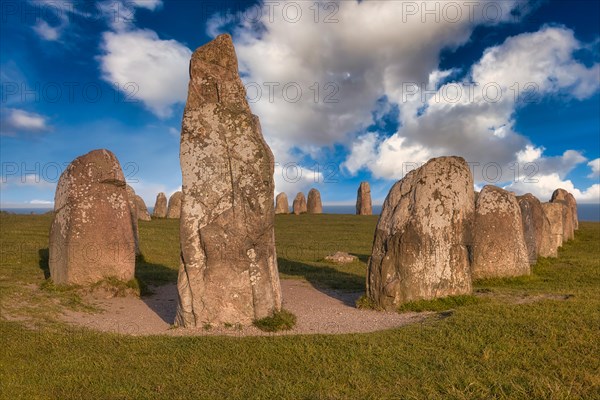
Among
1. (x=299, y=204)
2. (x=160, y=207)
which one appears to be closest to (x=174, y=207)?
(x=160, y=207)

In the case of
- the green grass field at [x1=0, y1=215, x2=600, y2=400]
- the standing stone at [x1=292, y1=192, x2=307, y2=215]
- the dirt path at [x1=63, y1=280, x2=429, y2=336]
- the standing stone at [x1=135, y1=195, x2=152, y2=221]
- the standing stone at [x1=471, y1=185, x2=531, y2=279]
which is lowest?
the dirt path at [x1=63, y1=280, x2=429, y2=336]

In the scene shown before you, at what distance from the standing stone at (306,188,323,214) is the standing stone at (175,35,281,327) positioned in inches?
1806

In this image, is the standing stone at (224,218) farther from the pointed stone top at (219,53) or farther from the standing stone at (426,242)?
the standing stone at (426,242)

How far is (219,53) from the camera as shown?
31.4ft

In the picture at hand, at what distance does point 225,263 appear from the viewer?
355 inches

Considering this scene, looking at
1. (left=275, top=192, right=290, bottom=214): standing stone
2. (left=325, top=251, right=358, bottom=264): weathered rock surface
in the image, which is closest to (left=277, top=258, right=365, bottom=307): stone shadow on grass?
(left=325, top=251, right=358, bottom=264): weathered rock surface

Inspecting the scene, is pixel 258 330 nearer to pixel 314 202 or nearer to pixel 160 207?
pixel 160 207

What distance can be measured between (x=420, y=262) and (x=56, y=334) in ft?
25.3

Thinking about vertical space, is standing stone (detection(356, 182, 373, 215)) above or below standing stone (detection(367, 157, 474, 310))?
above

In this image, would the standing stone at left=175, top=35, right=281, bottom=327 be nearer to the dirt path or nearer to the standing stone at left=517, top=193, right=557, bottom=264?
the dirt path

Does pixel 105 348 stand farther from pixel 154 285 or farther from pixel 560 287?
pixel 560 287

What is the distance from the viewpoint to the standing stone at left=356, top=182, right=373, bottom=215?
53.1m

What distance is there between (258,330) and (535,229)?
16.0m

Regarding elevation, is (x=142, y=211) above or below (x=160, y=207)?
below
